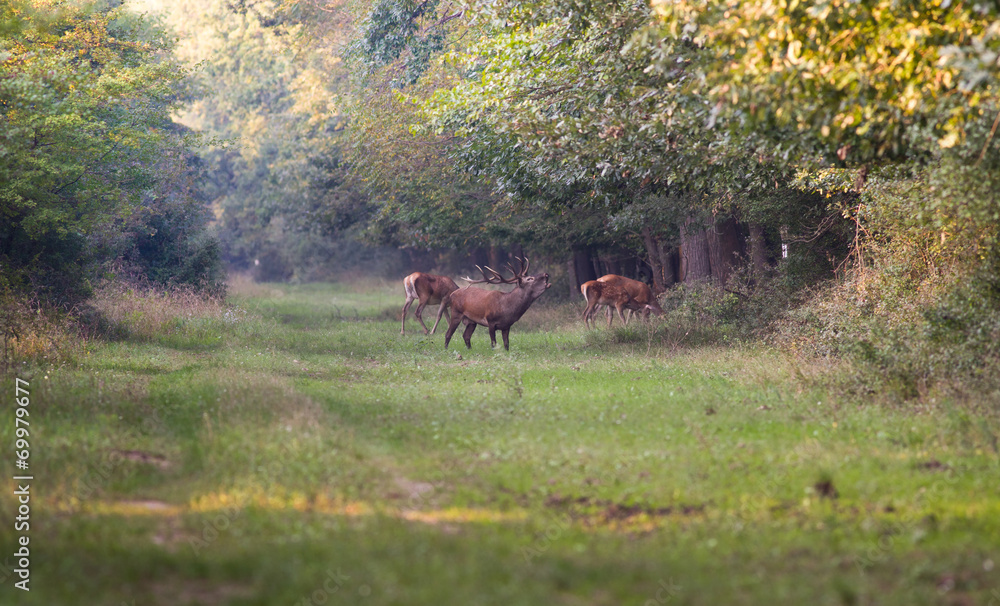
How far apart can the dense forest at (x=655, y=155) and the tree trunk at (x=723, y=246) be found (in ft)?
0.32

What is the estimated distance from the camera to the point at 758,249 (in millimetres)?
18969

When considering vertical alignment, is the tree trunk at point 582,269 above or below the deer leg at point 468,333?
above

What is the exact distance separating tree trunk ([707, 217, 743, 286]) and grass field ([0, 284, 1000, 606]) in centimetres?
849

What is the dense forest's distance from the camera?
7.79 metres

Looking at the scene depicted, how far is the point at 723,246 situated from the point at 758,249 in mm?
2313

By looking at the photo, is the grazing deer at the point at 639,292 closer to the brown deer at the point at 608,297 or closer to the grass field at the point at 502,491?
the brown deer at the point at 608,297

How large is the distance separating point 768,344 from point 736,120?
7236mm

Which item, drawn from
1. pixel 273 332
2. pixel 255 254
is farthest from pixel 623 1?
pixel 255 254

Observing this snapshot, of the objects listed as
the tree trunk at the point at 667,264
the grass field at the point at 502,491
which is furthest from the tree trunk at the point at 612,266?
the grass field at the point at 502,491

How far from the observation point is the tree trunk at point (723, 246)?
69.2 feet

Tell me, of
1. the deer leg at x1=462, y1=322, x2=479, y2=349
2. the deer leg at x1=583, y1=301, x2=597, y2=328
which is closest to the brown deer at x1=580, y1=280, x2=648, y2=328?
the deer leg at x1=583, y1=301, x2=597, y2=328

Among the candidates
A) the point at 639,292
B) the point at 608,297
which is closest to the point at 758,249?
the point at 639,292

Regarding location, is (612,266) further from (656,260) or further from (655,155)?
(655,155)

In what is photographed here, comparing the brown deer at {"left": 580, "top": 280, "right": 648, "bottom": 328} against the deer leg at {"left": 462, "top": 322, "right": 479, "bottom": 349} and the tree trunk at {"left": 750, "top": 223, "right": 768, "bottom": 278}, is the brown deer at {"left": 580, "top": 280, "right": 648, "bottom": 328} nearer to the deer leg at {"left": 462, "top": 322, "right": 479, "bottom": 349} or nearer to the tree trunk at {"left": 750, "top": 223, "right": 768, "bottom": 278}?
the tree trunk at {"left": 750, "top": 223, "right": 768, "bottom": 278}
